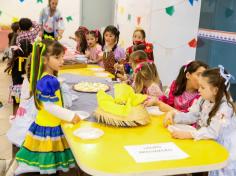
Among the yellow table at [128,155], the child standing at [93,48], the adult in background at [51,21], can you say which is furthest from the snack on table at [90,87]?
the adult in background at [51,21]

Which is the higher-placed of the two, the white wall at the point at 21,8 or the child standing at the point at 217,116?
the white wall at the point at 21,8

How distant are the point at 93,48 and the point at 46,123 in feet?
7.38

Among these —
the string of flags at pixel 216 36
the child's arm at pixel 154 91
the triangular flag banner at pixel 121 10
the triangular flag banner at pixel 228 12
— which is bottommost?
the child's arm at pixel 154 91

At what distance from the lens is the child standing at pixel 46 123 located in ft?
6.32

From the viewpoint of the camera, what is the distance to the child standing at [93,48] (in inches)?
158

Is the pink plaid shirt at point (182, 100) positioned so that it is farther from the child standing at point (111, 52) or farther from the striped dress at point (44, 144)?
the child standing at point (111, 52)

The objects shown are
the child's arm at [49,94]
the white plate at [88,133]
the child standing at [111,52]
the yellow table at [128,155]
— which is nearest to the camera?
the yellow table at [128,155]

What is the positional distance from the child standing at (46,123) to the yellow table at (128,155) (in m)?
0.21

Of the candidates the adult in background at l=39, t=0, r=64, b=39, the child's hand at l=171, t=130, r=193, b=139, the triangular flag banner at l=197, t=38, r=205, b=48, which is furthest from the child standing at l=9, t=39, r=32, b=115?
the child's hand at l=171, t=130, r=193, b=139

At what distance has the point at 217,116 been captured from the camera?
1.76m

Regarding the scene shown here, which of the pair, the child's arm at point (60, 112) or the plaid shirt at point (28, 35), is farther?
the plaid shirt at point (28, 35)

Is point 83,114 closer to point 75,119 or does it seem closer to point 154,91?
point 75,119

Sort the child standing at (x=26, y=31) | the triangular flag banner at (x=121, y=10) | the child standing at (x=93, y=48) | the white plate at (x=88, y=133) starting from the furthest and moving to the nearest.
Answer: the triangular flag banner at (x=121, y=10) → the child standing at (x=26, y=31) → the child standing at (x=93, y=48) → the white plate at (x=88, y=133)

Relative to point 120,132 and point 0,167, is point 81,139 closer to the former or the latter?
point 120,132
